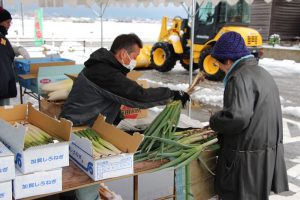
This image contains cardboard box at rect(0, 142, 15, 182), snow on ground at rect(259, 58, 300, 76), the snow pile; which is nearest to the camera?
cardboard box at rect(0, 142, 15, 182)

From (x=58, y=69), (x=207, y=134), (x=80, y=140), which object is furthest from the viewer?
(x=58, y=69)

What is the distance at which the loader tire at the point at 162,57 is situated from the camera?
12529mm

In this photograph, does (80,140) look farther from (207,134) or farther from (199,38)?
(199,38)

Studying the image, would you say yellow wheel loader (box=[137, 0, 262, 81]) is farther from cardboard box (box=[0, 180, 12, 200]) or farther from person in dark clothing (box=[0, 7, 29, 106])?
cardboard box (box=[0, 180, 12, 200])

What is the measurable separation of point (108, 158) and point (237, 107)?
31.8 inches

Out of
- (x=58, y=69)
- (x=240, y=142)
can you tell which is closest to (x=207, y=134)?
(x=240, y=142)

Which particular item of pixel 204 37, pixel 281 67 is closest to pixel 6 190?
pixel 204 37

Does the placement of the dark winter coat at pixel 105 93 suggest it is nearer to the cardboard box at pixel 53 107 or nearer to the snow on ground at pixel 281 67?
the cardboard box at pixel 53 107

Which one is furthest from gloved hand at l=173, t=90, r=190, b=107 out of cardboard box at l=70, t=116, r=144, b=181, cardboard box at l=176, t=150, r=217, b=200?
cardboard box at l=70, t=116, r=144, b=181

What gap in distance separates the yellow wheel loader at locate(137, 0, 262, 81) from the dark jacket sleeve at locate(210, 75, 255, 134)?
8.42 meters

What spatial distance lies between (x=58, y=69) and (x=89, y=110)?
2532mm

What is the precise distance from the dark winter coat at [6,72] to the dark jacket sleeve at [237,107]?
3.19 meters

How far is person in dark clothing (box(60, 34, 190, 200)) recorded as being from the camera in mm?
2643

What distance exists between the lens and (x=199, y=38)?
1199cm
